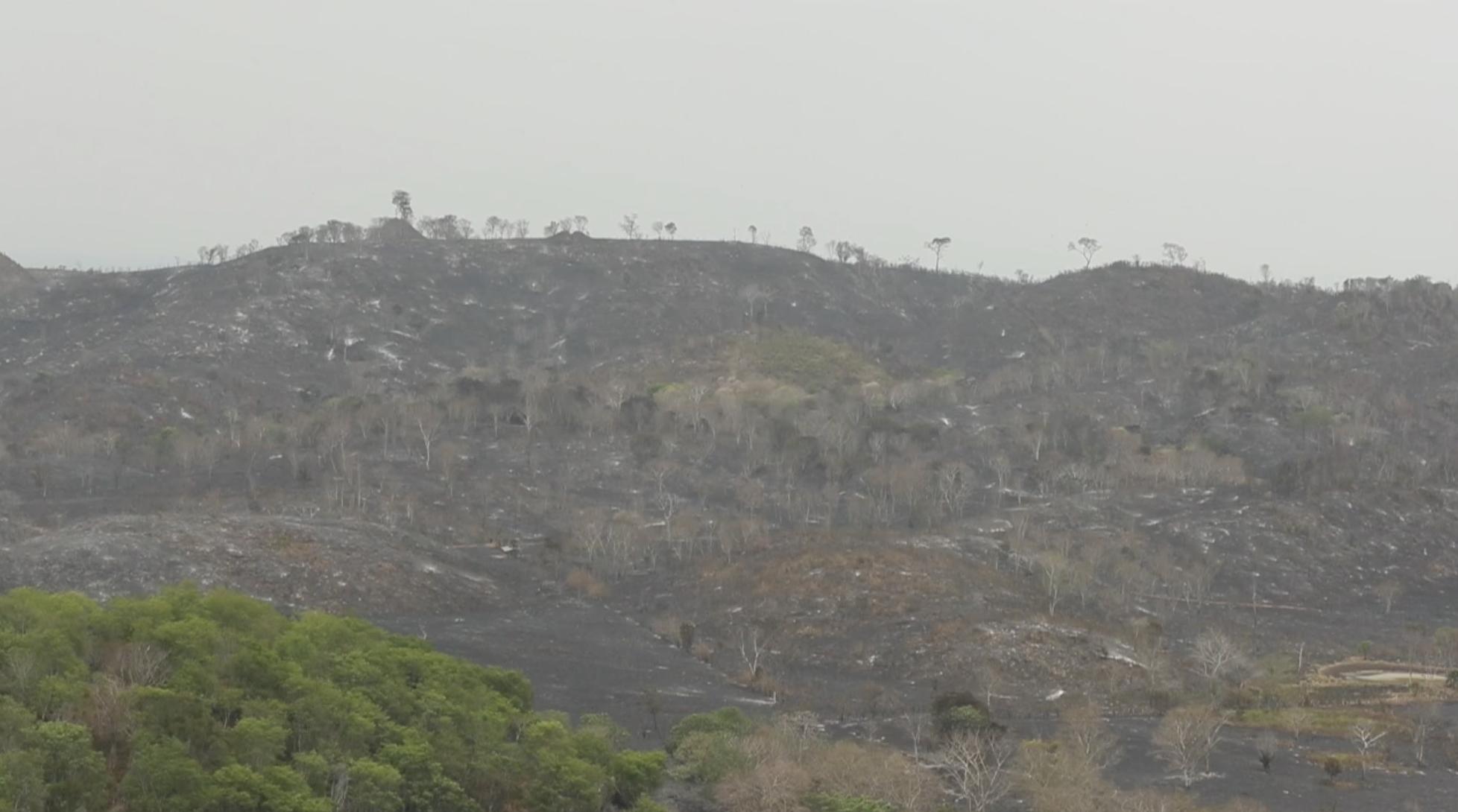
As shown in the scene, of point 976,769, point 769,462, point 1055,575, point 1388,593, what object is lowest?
point 1388,593

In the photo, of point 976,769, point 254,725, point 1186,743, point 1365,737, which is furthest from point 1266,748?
point 254,725

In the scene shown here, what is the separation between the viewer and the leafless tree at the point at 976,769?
40906 millimetres

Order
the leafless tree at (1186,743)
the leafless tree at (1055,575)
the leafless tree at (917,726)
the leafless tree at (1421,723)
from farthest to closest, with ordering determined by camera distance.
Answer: the leafless tree at (1055,575) < the leafless tree at (1421,723) < the leafless tree at (917,726) < the leafless tree at (1186,743)

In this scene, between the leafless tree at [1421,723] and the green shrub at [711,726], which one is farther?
the leafless tree at [1421,723]

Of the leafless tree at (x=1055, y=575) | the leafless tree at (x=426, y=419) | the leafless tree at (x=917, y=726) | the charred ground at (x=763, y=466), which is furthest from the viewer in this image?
the leafless tree at (x=426, y=419)

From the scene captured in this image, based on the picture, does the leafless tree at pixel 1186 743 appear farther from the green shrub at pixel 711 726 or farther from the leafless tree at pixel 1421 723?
the green shrub at pixel 711 726

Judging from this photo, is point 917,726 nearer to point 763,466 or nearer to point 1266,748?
point 1266,748

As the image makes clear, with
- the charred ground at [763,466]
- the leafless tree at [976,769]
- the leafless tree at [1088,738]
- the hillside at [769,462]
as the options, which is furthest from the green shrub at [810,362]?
the leafless tree at [976,769]

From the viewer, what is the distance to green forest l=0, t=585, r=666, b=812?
102 feet

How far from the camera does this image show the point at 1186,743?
47531mm

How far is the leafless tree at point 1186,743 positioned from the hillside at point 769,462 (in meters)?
11.2

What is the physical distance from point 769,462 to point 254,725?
3409 inches

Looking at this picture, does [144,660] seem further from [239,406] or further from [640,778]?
[239,406]

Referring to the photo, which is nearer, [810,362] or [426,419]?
[426,419]
